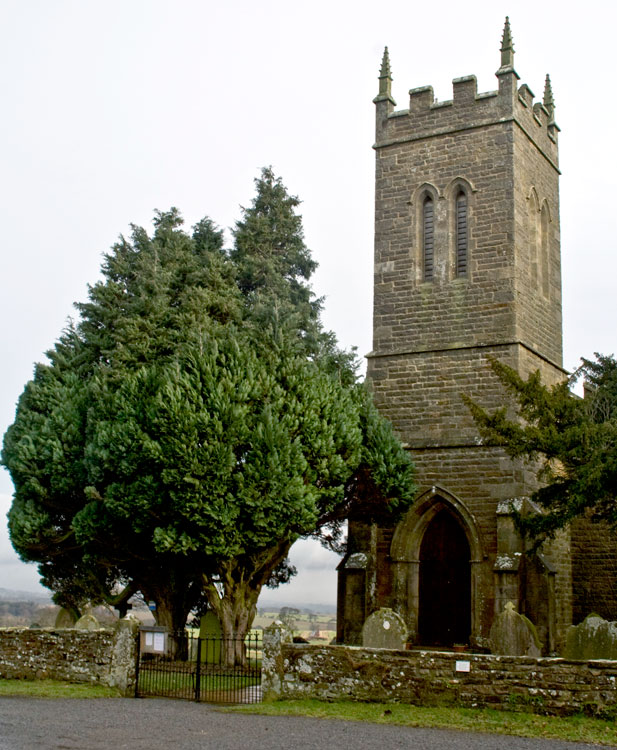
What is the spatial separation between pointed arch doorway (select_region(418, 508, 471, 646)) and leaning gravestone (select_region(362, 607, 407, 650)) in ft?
21.8

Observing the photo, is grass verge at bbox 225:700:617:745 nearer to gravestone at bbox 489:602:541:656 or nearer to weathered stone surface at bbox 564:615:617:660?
weathered stone surface at bbox 564:615:617:660

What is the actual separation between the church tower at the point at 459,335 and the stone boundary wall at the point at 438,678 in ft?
23.8

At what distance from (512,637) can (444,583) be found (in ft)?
18.4

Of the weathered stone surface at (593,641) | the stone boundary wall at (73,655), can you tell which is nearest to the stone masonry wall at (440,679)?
the weathered stone surface at (593,641)

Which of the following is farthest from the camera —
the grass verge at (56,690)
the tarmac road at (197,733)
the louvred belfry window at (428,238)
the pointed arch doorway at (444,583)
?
the louvred belfry window at (428,238)

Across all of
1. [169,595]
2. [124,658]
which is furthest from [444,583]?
[124,658]

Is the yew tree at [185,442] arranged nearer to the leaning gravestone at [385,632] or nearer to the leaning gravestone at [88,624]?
the leaning gravestone at [88,624]

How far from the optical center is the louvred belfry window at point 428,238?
77.6 ft

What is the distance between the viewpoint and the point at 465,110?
78.1 feet

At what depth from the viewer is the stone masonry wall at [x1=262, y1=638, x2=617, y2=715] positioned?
1168 centimetres

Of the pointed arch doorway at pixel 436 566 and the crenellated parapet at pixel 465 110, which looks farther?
the crenellated parapet at pixel 465 110

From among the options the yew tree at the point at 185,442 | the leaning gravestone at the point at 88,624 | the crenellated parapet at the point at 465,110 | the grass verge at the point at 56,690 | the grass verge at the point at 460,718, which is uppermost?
the crenellated parapet at the point at 465,110

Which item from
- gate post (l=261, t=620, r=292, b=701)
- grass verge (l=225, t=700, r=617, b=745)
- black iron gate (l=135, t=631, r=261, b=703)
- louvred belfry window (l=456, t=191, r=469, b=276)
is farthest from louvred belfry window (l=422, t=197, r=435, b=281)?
grass verge (l=225, t=700, r=617, b=745)

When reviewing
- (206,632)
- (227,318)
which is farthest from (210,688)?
(227,318)
